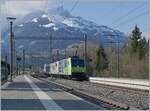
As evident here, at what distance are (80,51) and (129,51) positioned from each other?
46.8ft

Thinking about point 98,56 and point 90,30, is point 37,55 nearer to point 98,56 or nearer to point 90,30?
point 98,56

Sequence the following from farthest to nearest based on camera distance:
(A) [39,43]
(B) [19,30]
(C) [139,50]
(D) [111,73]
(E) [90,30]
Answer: (B) [19,30] → (A) [39,43] → (C) [139,50] → (E) [90,30] → (D) [111,73]

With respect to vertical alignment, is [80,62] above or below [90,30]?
below

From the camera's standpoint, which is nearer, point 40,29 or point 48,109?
point 48,109

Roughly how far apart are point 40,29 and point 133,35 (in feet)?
177

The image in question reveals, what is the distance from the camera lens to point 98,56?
5389 inches

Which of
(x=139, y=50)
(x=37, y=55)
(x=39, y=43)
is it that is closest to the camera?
(x=139, y=50)

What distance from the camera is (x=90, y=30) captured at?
112000mm

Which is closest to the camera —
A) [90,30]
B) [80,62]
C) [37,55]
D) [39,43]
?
[80,62]

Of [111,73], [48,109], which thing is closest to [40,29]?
[111,73]

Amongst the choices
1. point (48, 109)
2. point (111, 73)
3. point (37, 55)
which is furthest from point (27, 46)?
point (48, 109)

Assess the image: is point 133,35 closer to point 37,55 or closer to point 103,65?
point 103,65

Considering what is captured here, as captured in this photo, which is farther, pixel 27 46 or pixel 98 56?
pixel 27 46

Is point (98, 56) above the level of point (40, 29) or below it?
below
